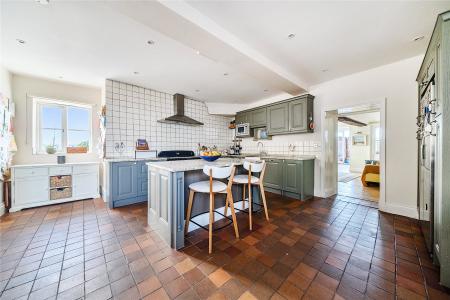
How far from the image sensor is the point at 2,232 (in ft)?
6.80

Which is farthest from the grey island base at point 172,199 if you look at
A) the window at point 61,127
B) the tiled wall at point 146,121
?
the window at point 61,127

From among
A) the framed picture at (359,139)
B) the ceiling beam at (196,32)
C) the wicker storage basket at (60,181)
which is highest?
the ceiling beam at (196,32)

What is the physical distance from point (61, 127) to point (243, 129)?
4.27 metres

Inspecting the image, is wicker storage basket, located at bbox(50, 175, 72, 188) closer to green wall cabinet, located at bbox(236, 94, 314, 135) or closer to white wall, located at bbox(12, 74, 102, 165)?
white wall, located at bbox(12, 74, 102, 165)

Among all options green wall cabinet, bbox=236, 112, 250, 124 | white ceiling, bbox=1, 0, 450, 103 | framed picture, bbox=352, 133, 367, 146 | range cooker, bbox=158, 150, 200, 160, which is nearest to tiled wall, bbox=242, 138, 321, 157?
green wall cabinet, bbox=236, 112, 250, 124

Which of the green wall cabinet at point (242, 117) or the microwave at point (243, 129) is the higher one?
the green wall cabinet at point (242, 117)

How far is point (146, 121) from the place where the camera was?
3.85 m

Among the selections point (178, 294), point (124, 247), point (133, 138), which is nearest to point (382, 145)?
point (178, 294)

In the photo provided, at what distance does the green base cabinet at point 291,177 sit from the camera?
3.34m

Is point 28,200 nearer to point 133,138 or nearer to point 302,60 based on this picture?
point 133,138

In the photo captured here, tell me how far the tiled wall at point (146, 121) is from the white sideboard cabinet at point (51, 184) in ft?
2.20

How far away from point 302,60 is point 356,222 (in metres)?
2.51

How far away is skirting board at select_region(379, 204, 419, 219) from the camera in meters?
2.52

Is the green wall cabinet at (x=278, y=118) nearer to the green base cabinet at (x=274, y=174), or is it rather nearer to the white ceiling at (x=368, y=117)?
the green base cabinet at (x=274, y=174)
